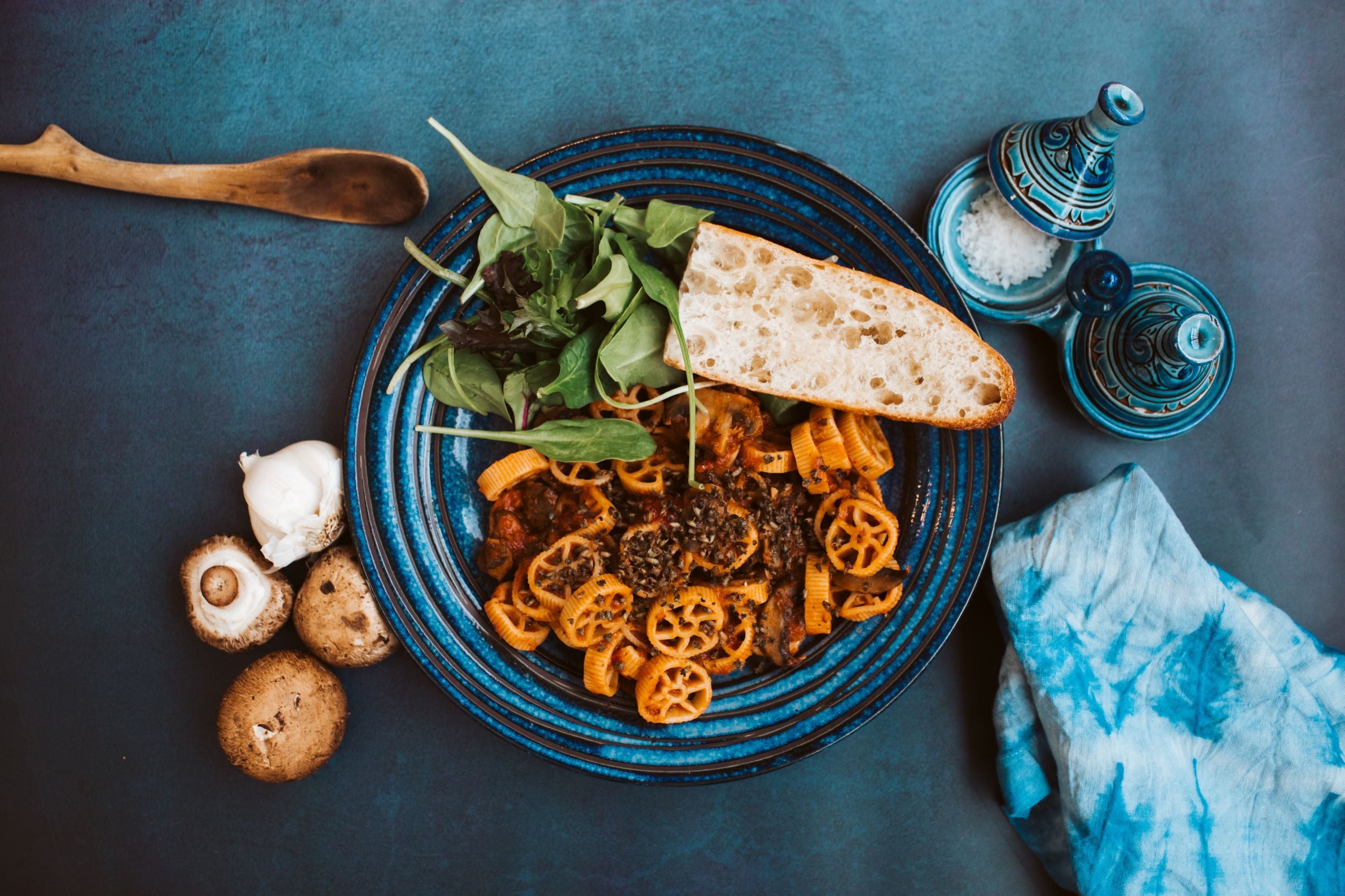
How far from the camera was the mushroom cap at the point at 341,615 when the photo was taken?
5.14ft

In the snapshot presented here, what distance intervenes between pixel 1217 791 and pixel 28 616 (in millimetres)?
2809

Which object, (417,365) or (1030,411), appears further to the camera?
(1030,411)

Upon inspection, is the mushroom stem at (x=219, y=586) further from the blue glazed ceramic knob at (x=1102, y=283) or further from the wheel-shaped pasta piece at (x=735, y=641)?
the blue glazed ceramic knob at (x=1102, y=283)

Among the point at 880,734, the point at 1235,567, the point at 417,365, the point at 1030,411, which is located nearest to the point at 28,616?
the point at 417,365

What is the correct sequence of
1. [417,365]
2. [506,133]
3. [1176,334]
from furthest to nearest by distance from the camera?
[506,133] < [417,365] < [1176,334]

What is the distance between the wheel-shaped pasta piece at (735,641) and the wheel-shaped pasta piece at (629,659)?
13 centimetres

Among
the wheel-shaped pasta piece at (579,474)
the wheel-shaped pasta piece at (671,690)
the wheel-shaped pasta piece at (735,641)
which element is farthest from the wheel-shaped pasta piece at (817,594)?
the wheel-shaped pasta piece at (579,474)

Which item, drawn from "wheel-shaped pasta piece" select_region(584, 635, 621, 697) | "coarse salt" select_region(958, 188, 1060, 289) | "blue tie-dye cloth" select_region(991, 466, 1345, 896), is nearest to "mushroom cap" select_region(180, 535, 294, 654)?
"wheel-shaped pasta piece" select_region(584, 635, 621, 697)

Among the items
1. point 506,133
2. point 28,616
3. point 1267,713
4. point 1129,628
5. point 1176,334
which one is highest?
point 506,133

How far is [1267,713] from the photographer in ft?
5.20

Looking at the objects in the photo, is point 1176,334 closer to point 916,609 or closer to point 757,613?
point 916,609

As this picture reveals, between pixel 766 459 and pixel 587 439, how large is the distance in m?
0.36

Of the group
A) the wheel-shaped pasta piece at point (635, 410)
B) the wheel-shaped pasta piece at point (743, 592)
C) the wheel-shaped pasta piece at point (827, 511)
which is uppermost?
the wheel-shaped pasta piece at point (635, 410)

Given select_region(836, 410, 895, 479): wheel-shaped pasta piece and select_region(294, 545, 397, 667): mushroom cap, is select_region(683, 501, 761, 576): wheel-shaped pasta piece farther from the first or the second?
select_region(294, 545, 397, 667): mushroom cap
